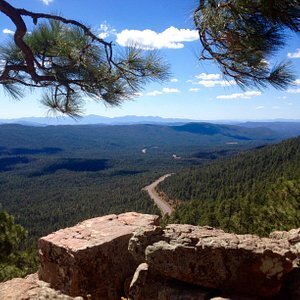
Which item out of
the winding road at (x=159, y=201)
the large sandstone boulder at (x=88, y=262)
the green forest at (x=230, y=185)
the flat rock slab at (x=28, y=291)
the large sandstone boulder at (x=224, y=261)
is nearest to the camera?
the large sandstone boulder at (x=224, y=261)

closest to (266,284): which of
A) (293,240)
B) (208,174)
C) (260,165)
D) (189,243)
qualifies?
(189,243)

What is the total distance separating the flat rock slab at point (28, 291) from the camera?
14.4ft

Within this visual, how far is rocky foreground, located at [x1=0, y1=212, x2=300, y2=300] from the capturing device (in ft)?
10.9

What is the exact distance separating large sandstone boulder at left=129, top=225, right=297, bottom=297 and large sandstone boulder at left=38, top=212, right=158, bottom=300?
1065mm

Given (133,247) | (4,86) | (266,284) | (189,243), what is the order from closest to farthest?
(266,284)
(189,243)
(133,247)
(4,86)

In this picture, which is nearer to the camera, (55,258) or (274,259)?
(274,259)

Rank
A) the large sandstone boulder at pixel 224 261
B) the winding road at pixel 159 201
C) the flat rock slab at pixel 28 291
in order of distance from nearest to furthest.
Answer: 1. the large sandstone boulder at pixel 224 261
2. the flat rock slab at pixel 28 291
3. the winding road at pixel 159 201

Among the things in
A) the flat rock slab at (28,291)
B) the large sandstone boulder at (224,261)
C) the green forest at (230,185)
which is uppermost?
the large sandstone boulder at (224,261)

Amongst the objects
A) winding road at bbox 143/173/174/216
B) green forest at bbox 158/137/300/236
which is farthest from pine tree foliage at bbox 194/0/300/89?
winding road at bbox 143/173/174/216

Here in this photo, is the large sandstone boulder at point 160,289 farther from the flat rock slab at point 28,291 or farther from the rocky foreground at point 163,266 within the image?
the flat rock slab at point 28,291

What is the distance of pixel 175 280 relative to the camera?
12.0 ft

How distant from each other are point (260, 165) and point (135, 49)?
90.9 meters

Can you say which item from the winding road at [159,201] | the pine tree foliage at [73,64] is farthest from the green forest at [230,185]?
the pine tree foliage at [73,64]

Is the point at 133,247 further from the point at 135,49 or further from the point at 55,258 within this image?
the point at 135,49
